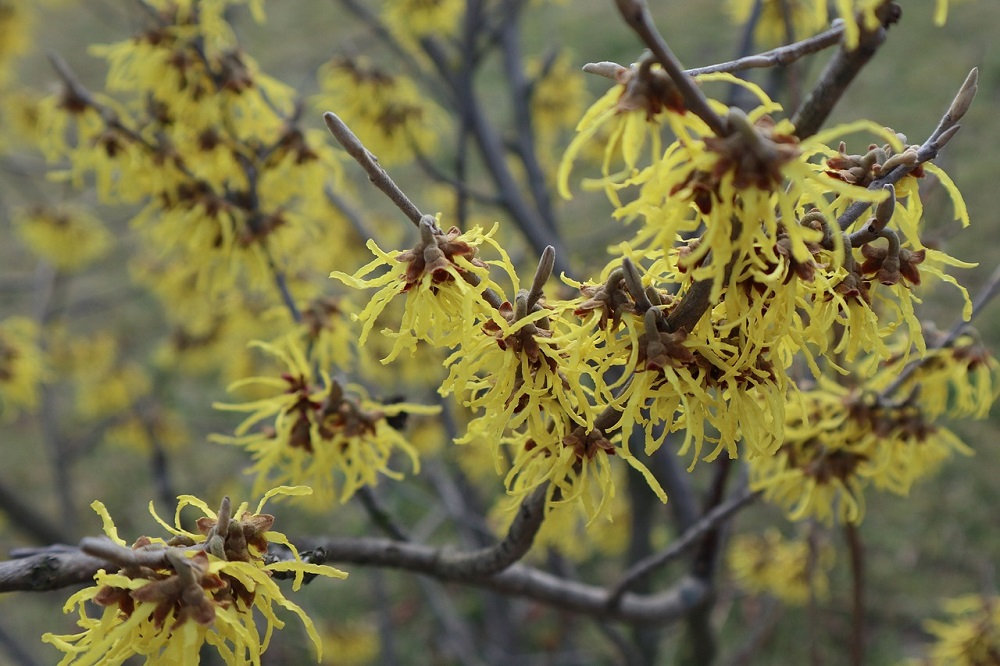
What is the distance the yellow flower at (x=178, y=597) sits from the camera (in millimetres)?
812

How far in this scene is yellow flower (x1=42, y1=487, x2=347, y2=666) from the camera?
0.81 metres

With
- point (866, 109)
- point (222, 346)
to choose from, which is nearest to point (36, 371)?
point (222, 346)

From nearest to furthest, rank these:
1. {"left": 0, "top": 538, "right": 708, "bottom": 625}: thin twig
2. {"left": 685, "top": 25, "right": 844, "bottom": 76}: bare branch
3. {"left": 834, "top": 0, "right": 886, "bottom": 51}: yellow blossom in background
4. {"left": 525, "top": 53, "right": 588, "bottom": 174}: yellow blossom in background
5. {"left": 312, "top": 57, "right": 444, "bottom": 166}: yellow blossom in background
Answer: {"left": 834, "top": 0, "right": 886, "bottom": 51}: yellow blossom in background < {"left": 685, "top": 25, "right": 844, "bottom": 76}: bare branch < {"left": 0, "top": 538, "right": 708, "bottom": 625}: thin twig < {"left": 312, "top": 57, "right": 444, "bottom": 166}: yellow blossom in background < {"left": 525, "top": 53, "right": 588, "bottom": 174}: yellow blossom in background

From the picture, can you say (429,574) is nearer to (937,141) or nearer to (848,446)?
(848,446)

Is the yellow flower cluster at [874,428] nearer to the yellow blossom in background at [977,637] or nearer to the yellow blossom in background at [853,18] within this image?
the yellow blossom in background at [853,18]

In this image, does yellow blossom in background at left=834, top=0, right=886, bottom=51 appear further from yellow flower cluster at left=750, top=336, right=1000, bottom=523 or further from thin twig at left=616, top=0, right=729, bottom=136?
yellow flower cluster at left=750, top=336, right=1000, bottom=523

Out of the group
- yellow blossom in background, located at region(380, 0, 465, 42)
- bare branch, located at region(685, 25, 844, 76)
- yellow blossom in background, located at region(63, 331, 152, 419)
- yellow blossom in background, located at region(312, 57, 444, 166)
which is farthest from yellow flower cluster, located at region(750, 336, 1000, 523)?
yellow blossom in background, located at region(63, 331, 152, 419)

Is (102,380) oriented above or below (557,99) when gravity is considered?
below

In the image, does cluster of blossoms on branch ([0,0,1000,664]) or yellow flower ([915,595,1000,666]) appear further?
yellow flower ([915,595,1000,666])

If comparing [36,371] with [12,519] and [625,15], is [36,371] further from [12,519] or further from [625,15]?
[625,15]

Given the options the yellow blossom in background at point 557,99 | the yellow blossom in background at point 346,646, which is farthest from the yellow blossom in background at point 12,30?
the yellow blossom in background at point 346,646

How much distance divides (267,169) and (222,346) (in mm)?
2466

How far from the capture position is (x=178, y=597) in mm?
832

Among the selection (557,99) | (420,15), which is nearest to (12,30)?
(420,15)
